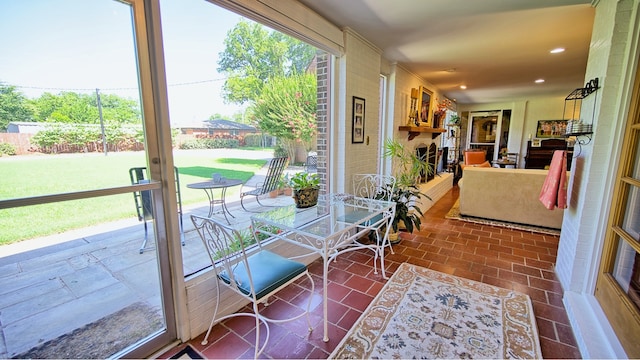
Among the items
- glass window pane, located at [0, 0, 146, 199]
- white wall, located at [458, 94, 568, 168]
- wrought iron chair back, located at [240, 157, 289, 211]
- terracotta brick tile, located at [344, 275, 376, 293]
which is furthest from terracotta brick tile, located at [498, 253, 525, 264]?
white wall, located at [458, 94, 568, 168]

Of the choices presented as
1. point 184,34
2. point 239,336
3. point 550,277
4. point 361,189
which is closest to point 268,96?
point 184,34

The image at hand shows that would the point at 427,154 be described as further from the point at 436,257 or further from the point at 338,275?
the point at 338,275

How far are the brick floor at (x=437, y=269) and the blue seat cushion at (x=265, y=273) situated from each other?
16.5 inches

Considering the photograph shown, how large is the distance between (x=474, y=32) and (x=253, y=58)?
7.57 ft

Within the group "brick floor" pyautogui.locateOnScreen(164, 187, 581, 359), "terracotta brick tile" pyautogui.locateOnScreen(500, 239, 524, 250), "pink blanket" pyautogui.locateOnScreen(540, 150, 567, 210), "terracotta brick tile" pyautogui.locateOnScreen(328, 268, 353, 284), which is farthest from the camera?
"terracotta brick tile" pyautogui.locateOnScreen(500, 239, 524, 250)

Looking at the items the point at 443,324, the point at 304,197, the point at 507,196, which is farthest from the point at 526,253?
the point at 304,197

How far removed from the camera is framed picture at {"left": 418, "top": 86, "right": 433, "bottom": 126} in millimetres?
4824

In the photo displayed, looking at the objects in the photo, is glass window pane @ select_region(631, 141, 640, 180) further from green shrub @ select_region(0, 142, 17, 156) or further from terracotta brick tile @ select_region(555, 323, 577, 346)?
green shrub @ select_region(0, 142, 17, 156)

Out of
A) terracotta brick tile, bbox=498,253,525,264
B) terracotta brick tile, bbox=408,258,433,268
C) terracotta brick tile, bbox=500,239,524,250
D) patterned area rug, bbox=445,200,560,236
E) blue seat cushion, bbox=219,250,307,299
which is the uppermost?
blue seat cushion, bbox=219,250,307,299

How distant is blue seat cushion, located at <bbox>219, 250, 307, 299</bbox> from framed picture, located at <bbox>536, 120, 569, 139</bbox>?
30.4 feet

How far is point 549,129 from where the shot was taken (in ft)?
25.6

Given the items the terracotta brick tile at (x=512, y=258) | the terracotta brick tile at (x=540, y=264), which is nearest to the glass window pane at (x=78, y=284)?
the terracotta brick tile at (x=512, y=258)

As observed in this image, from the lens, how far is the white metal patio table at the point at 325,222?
1.72 metres

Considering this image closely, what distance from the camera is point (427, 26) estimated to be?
2.67 metres
